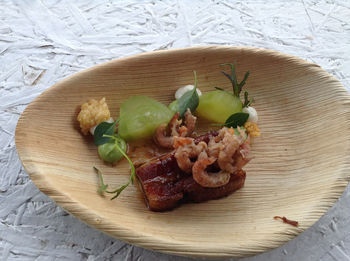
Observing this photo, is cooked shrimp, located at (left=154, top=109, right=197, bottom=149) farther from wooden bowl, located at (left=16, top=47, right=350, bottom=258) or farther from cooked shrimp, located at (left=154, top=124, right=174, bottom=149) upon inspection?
wooden bowl, located at (left=16, top=47, right=350, bottom=258)

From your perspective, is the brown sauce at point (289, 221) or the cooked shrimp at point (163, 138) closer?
the brown sauce at point (289, 221)

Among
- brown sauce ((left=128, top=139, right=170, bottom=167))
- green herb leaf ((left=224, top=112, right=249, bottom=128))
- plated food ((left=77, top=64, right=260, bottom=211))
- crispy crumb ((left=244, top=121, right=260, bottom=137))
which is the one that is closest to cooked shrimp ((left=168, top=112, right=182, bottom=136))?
plated food ((left=77, top=64, right=260, bottom=211))

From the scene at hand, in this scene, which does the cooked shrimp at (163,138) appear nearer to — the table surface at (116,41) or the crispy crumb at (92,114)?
the crispy crumb at (92,114)

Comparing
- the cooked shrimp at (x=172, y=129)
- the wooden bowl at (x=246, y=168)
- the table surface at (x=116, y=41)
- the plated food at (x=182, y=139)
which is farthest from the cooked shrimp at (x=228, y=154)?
the table surface at (x=116, y=41)

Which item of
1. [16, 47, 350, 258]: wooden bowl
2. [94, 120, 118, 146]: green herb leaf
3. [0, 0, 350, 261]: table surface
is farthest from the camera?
[94, 120, 118, 146]: green herb leaf

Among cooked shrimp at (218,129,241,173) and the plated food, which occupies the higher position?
cooked shrimp at (218,129,241,173)

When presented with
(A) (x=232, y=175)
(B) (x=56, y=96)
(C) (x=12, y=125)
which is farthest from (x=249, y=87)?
(C) (x=12, y=125)
